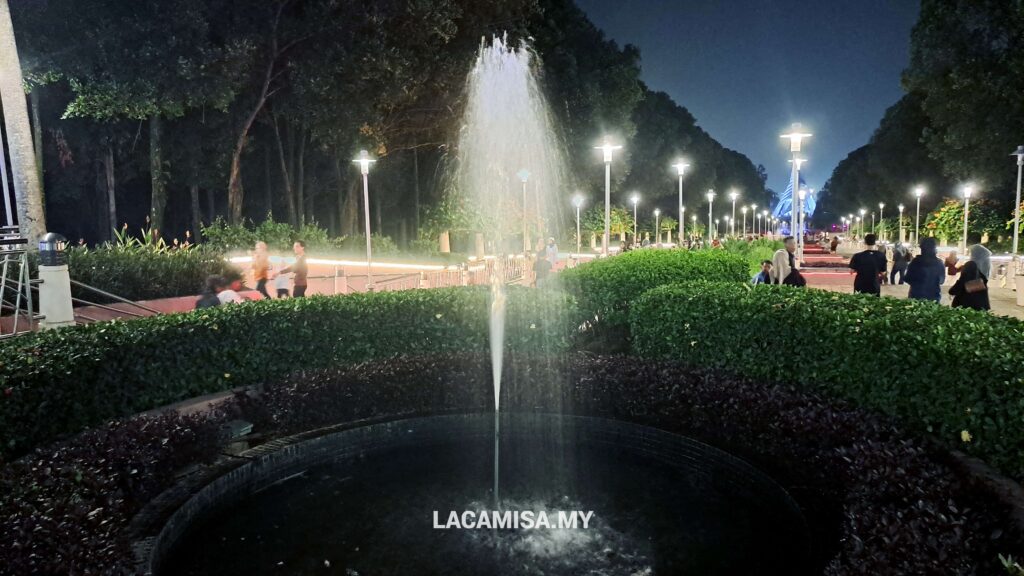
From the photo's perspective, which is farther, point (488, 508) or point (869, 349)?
point (869, 349)

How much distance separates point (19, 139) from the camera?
14812 mm

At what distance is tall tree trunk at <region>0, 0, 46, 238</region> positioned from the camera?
556 inches

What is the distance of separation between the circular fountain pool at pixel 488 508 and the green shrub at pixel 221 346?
4.93 feet

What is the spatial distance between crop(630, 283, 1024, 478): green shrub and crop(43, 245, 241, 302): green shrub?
33.3 feet

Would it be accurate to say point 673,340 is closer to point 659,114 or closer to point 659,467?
point 659,467

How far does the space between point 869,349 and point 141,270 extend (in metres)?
15.1

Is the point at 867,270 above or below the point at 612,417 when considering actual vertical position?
above

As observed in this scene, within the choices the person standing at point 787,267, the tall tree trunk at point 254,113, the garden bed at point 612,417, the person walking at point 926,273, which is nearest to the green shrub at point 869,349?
the garden bed at point 612,417

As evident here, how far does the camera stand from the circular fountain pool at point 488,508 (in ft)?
16.4

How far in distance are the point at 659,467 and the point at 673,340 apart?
212 centimetres

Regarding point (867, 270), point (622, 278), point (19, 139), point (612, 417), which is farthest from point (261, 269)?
point (867, 270)

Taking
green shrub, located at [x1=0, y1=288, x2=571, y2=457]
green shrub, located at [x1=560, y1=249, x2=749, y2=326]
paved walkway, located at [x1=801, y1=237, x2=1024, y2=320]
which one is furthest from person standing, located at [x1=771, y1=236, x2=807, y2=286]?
green shrub, located at [x1=0, y1=288, x2=571, y2=457]

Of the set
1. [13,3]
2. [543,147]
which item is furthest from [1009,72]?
[13,3]

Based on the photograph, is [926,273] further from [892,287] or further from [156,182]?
[156,182]
